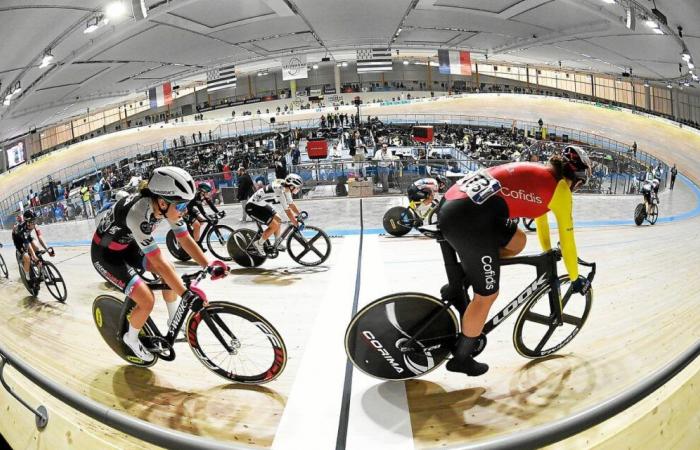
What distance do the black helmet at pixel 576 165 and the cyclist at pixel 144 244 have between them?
1.39 metres

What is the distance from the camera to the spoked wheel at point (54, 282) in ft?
10.1

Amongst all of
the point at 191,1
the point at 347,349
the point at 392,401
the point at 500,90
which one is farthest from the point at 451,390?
the point at 500,90

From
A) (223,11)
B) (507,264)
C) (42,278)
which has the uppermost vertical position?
(223,11)

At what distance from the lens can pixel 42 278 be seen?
3160 millimetres

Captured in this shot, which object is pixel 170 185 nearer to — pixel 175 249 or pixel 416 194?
pixel 175 249

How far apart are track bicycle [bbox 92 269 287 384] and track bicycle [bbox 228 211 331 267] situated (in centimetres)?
178

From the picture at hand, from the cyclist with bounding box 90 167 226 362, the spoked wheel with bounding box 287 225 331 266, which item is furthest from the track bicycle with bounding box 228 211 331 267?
the cyclist with bounding box 90 167 226 362

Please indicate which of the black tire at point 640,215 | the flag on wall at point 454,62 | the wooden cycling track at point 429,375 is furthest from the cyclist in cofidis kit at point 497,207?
the flag on wall at point 454,62

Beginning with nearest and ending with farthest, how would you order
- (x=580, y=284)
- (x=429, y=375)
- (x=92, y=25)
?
(x=580, y=284) < (x=429, y=375) < (x=92, y=25)

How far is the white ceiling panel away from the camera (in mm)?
4797

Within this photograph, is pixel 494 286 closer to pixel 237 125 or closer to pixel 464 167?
pixel 464 167

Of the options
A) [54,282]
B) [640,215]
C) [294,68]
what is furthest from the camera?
[294,68]

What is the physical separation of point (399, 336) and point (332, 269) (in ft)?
5.73

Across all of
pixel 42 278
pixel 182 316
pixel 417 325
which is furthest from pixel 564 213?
pixel 42 278
